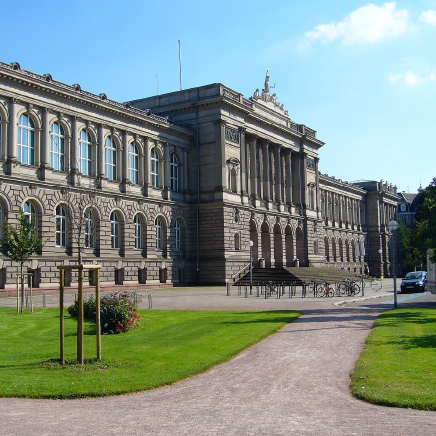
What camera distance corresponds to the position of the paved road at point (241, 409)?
8461mm

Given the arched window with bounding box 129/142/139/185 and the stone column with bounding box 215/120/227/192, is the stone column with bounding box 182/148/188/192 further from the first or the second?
the arched window with bounding box 129/142/139/185

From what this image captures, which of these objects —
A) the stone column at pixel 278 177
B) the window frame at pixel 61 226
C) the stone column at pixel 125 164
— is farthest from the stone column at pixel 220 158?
the window frame at pixel 61 226

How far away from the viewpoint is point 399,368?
12.5m

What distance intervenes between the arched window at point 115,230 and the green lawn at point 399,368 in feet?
111

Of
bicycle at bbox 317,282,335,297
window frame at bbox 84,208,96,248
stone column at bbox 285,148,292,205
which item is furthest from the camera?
stone column at bbox 285,148,292,205

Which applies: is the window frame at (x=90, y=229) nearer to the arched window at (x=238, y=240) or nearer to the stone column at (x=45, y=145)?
the stone column at (x=45, y=145)

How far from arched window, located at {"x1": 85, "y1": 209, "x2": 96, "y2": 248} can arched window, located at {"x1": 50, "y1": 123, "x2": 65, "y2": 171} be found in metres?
4.37

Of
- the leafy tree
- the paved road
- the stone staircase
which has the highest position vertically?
the leafy tree

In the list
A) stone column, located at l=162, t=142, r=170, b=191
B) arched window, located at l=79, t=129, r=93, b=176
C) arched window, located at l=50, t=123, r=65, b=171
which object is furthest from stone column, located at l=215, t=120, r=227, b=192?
arched window, located at l=50, t=123, r=65, b=171

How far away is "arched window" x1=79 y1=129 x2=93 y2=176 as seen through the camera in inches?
1864

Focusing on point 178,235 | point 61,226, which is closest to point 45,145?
point 61,226

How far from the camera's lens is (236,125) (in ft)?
202

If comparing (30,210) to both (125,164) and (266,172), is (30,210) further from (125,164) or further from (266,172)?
(266,172)

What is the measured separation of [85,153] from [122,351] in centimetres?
3455
